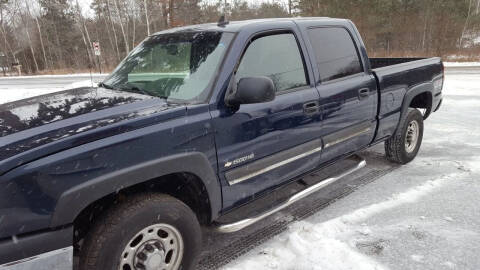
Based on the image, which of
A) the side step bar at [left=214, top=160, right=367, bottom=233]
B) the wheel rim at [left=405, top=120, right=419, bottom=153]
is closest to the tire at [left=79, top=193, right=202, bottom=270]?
the side step bar at [left=214, top=160, right=367, bottom=233]

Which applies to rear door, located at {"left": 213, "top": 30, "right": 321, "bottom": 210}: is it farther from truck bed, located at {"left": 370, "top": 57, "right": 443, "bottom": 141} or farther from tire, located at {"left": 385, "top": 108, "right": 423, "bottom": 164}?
tire, located at {"left": 385, "top": 108, "right": 423, "bottom": 164}

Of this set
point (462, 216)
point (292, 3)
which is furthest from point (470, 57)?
point (462, 216)

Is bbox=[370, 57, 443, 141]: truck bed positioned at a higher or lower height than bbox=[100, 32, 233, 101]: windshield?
lower

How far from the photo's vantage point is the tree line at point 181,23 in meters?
26.8

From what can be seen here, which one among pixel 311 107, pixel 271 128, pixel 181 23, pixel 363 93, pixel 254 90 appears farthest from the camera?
pixel 181 23

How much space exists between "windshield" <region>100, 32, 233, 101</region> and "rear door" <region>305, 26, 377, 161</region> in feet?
3.37

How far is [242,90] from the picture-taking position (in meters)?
2.42

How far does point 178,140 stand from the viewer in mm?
2264

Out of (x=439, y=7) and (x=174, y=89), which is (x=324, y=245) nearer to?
(x=174, y=89)

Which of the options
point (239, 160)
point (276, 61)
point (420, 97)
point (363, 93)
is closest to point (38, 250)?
point (239, 160)

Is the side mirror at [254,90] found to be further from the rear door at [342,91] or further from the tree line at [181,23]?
the tree line at [181,23]

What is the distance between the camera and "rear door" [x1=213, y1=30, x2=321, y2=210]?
2.60m

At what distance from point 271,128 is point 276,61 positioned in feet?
1.97

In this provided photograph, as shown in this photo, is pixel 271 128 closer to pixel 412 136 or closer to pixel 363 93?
pixel 363 93
